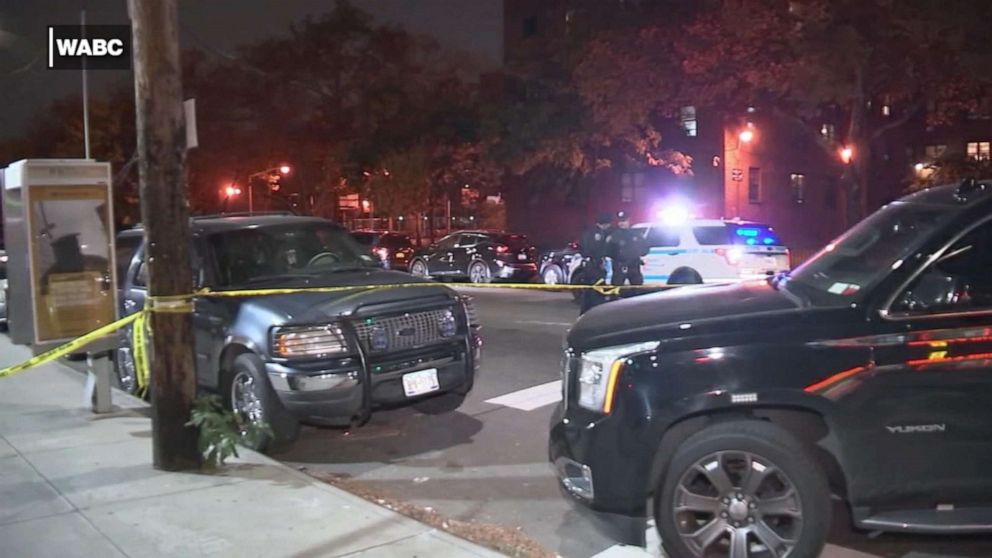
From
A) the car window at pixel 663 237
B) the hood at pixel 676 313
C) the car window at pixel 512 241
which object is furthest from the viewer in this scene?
the car window at pixel 512 241

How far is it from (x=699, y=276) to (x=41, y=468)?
12.0 m

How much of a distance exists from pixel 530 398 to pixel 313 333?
2.80m

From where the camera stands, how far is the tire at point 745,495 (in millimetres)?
4523

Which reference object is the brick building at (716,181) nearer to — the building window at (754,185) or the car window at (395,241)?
the building window at (754,185)

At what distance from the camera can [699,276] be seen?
16.5 metres

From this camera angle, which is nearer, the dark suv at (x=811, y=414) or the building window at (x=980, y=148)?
the dark suv at (x=811, y=414)

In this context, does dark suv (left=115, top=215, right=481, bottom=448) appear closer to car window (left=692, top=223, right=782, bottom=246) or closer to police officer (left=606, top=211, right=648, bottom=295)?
police officer (left=606, top=211, right=648, bottom=295)

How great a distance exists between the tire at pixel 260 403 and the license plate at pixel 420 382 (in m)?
0.92

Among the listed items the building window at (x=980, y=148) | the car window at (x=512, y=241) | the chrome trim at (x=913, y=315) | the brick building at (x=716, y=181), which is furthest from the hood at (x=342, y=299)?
the building window at (x=980, y=148)

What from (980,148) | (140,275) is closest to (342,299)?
(140,275)

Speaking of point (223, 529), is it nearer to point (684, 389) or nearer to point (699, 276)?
point (684, 389)

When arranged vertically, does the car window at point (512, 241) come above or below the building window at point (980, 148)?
below

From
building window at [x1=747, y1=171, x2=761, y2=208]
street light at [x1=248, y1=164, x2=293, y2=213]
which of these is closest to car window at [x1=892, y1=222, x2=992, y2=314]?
building window at [x1=747, y1=171, x2=761, y2=208]

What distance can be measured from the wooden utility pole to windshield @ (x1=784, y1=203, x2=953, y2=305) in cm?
396
